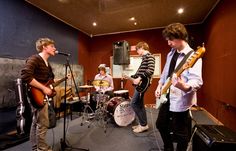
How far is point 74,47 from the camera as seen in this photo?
520 centimetres

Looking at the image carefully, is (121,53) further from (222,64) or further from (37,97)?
(37,97)

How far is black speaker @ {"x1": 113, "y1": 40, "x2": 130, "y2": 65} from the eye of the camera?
5.11 meters

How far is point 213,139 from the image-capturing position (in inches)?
49.6

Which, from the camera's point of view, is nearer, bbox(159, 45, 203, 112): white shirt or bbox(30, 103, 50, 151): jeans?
bbox(159, 45, 203, 112): white shirt

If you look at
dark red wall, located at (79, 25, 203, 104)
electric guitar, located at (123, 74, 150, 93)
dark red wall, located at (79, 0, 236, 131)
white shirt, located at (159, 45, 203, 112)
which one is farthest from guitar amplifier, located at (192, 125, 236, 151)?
dark red wall, located at (79, 25, 203, 104)

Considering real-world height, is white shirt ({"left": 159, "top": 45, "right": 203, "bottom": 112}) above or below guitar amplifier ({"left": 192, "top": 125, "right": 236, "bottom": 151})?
above

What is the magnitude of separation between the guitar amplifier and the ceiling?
2865mm

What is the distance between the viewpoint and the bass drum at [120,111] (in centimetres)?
311

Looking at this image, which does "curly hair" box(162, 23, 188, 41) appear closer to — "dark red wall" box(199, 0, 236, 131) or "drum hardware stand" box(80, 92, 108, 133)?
"dark red wall" box(199, 0, 236, 131)

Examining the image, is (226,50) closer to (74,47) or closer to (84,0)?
(84,0)

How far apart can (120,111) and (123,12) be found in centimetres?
247

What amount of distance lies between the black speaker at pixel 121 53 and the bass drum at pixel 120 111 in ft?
6.78

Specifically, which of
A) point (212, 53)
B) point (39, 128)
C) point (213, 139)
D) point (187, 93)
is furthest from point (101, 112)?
point (212, 53)

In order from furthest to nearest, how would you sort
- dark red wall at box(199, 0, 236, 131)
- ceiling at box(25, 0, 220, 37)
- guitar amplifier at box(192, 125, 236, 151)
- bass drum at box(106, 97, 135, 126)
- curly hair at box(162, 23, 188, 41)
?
ceiling at box(25, 0, 220, 37), bass drum at box(106, 97, 135, 126), dark red wall at box(199, 0, 236, 131), curly hair at box(162, 23, 188, 41), guitar amplifier at box(192, 125, 236, 151)
